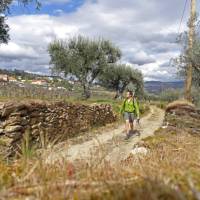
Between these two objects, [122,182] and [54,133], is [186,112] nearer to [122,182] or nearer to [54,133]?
[54,133]

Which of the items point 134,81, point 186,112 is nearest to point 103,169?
point 186,112

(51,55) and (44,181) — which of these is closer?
(44,181)

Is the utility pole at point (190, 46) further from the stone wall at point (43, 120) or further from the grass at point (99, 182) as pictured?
the grass at point (99, 182)

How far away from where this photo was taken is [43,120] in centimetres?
1864

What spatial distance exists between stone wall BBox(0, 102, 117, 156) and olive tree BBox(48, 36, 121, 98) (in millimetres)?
24616

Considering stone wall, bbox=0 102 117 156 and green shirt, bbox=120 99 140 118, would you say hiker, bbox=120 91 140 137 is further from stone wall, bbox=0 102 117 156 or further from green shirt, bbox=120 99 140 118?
stone wall, bbox=0 102 117 156

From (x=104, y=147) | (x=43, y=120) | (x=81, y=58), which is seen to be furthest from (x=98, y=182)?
(x=81, y=58)

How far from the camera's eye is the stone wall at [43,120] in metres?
15.1

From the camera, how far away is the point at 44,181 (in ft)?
7.65

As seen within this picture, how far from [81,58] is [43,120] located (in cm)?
3626

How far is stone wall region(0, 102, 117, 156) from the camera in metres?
15.1

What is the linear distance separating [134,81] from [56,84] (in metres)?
19.9

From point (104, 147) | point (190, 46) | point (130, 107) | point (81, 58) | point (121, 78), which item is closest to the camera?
point (104, 147)

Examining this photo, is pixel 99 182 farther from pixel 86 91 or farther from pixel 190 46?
pixel 86 91
